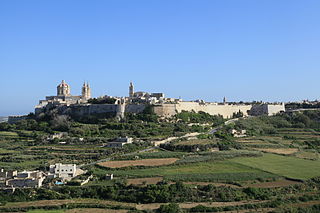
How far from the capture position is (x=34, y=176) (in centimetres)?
2948

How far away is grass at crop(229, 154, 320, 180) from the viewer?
3140 cm

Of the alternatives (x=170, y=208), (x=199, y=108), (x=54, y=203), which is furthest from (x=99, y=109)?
(x=170, y=208)

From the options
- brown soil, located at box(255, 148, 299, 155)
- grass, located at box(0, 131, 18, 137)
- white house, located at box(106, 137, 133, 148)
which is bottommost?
brown soil, located at box(255, 148, 299, 155)

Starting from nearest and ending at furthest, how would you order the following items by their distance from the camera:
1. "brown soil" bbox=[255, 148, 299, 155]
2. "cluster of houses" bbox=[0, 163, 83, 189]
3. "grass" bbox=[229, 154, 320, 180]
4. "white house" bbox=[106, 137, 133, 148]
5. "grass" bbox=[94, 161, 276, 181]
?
"cluster of houses" bbox=[0, 163, 83, 189], "grass" bbox=[94, 161, 276, 181], "grass" bbox=[229, 154, 320, 180], "white house" bbox=[106, 137, 133, 148], "brown soil" bbox=[255, 148, 299, 155]

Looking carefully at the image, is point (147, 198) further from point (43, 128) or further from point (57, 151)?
point (43, 128)

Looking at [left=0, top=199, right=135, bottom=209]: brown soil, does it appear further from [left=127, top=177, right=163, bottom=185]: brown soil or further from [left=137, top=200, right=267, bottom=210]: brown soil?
[left=127, top=177, right=163, bottom=185]: brown soil

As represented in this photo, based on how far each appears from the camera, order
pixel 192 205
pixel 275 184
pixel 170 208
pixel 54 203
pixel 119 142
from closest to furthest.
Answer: pixel 170 208, pixel 192 205, pixel 54 203, pixel 275 184, pixel 119 142

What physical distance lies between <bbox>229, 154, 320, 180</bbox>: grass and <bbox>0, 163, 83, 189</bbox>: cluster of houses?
14.0 m

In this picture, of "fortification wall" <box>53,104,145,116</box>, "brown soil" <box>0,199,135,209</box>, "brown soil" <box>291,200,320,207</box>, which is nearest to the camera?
"brown soil" <box>291,200,320,207</box>

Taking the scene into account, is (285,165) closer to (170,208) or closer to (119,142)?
(170,208)

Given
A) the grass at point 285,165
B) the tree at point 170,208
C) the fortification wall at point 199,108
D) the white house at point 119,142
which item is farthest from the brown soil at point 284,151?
the tree at point 170,208

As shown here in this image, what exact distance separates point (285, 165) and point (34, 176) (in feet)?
68.4

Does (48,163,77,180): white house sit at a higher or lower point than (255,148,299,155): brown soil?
lower

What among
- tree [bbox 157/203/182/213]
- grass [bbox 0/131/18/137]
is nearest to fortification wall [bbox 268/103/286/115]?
grass [bbox 0/131/18/137]
